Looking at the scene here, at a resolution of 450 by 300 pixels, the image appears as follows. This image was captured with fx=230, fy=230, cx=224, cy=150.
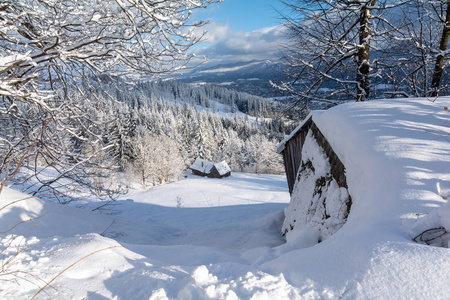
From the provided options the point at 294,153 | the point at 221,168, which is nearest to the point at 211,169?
the point at 221,168

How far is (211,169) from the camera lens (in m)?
43.6

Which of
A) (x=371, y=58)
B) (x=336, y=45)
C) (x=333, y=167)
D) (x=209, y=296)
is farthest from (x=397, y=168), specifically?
(x=371, y=58)

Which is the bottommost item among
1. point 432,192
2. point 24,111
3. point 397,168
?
point 432,192

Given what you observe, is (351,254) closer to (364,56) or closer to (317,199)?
(317,199)

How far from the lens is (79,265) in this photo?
73.8 inches

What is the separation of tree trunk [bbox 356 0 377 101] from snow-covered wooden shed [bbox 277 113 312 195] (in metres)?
1.68

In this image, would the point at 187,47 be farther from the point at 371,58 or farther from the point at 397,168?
the point at 371,58

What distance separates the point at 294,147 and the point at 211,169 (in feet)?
123

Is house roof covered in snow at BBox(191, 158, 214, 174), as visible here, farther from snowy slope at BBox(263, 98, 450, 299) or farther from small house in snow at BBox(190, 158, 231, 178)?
snowy slope at BBox(263, 98, 450, 299)

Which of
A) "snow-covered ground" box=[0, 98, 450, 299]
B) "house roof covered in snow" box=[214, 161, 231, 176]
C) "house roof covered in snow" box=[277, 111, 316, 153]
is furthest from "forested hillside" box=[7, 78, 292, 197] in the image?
"house roof covered in snow" box=[214, 161, 231, 176]

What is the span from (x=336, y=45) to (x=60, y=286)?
638 cm

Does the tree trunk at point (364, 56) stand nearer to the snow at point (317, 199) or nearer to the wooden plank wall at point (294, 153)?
the wooden plank wall at point (294, 153)

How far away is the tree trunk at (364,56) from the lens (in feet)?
17.3

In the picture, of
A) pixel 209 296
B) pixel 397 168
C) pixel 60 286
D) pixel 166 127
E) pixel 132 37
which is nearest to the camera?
pixel 209 296
